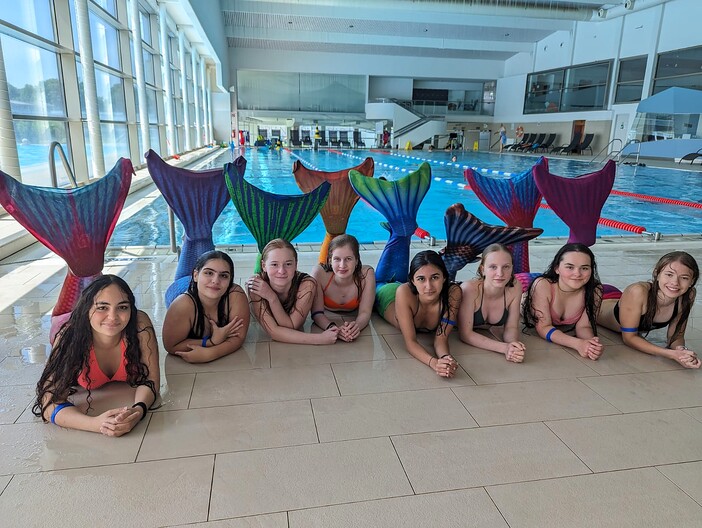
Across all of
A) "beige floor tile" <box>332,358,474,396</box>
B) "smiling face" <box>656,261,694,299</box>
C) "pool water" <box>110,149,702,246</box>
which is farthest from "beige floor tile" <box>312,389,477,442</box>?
"pool water" <box>110,149,702,246</box>

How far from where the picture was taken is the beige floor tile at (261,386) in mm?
2182

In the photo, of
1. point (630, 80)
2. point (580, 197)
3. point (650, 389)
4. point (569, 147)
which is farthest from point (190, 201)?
point (569, 147)

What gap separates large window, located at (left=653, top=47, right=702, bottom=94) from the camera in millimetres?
16812

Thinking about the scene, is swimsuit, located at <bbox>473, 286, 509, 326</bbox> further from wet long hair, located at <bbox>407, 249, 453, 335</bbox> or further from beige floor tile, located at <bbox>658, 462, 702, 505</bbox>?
beige floor tile, located at <bbox>658, 462, 702, 505</bbox>

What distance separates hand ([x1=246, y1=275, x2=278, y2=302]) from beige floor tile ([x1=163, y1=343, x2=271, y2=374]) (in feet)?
0.97

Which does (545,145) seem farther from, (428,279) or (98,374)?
(98,374)

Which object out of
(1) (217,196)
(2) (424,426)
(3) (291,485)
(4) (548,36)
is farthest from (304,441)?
(4) (548,36)

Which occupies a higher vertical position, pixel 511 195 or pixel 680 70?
pixel 680 70

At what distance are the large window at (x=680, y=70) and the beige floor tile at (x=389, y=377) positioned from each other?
19.2 m

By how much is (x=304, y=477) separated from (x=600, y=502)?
3.14ft

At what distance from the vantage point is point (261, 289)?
2752 millimetres

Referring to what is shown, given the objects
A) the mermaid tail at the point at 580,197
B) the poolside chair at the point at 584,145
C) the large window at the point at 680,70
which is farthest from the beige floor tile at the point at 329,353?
the poolside chair at the point at 584,145

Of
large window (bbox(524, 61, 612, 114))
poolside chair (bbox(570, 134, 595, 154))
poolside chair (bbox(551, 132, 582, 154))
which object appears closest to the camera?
large window (bbox(524, 61, 612, 114))

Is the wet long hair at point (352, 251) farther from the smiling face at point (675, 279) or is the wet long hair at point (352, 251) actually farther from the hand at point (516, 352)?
the smiling face at point (675, 279)
